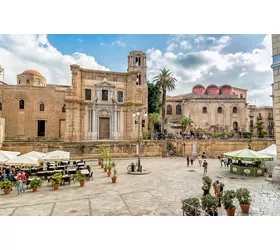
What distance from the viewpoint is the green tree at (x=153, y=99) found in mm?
41094

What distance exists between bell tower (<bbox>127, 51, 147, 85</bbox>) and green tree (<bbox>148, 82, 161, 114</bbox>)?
2763mm

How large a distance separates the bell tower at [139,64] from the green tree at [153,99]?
9.06 feet

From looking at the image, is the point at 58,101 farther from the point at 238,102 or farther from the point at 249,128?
the point at 249,128

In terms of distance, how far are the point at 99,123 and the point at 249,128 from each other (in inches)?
1462

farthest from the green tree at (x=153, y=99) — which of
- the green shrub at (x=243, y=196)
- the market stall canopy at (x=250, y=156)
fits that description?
the green shrub at (x=243, y=196)

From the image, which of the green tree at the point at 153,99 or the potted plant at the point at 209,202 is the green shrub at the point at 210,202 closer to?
the potted plant at the point at 209,202

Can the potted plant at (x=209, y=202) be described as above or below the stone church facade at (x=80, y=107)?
below

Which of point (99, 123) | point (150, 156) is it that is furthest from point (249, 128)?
point (99, 123)

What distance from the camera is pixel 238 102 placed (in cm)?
4094

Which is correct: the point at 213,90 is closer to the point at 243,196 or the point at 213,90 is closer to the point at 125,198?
the point at 243,196

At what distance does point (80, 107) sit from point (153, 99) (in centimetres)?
1906

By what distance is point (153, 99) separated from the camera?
41.2m

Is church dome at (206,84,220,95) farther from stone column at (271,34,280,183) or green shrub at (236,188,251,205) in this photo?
green shrub at (236,188,251,205)

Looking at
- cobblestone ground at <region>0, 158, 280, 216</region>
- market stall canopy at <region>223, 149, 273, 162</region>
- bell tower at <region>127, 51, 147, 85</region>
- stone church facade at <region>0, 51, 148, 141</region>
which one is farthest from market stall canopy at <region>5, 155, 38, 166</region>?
bell tower at <region>127, 51, 147, 85</region>
